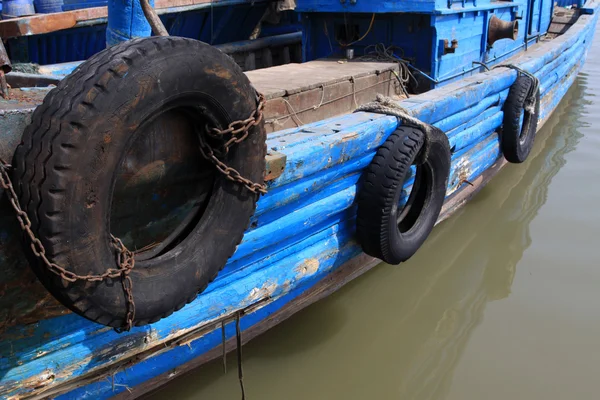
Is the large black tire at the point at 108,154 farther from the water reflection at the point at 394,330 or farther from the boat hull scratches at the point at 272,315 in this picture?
the water reflection at the point at 394,330

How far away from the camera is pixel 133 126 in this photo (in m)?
1.97

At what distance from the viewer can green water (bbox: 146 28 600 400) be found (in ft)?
10.7

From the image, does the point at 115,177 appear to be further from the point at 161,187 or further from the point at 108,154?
the point at 161,187

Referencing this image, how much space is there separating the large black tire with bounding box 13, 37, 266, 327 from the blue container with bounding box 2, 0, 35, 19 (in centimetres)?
500

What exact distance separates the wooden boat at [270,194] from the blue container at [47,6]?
3067mm

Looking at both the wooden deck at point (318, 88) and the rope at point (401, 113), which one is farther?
the wooden deck at point (318, 88)

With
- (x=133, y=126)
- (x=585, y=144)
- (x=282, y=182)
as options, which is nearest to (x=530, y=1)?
(x=585, y=144)

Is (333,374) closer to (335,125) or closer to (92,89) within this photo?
(335,125)

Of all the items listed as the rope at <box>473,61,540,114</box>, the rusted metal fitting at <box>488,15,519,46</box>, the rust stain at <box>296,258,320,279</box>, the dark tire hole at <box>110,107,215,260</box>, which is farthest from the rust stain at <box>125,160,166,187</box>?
the rusted metal fitting at <box>488,15,519,46</box>

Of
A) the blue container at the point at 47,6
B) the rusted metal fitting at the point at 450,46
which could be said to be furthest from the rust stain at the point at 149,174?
the blue container at the point at 47,6

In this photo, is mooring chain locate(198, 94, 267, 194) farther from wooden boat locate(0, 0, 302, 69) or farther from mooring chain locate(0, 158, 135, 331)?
wooden boat locate(0, 0, 302, 69)

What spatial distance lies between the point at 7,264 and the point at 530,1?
23.1 feet

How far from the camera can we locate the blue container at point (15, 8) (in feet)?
20.3

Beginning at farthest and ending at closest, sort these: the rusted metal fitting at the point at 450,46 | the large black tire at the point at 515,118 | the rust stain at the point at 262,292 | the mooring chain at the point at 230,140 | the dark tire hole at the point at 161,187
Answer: the large black tire at the point at 515,118, the rusted metal fitting at the point at 450,46, the rust stain at the point at 262,292, the mooring chain at the point at 230,140, the dark tire hole at the point at 161,187
